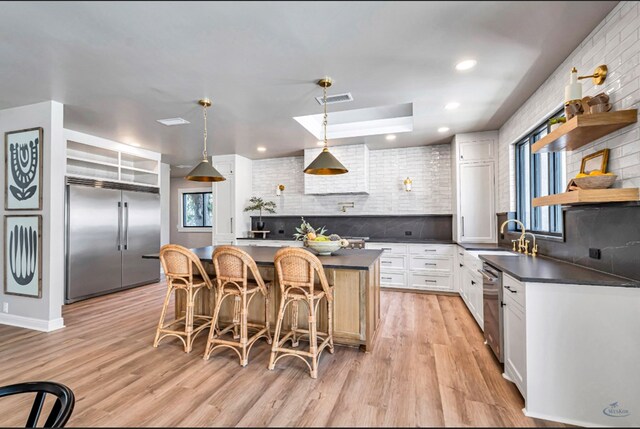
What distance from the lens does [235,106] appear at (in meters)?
3.53

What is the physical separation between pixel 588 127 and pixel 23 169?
18.2 ft

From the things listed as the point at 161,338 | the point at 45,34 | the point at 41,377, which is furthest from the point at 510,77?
the point at 41,377

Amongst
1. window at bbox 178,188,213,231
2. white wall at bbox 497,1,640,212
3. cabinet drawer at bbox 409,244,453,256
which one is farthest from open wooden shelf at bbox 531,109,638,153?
window at bbox 178,188,213,231

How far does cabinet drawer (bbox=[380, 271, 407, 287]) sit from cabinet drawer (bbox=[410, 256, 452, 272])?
0.24 meters

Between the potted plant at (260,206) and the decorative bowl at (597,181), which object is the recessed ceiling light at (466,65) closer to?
the decorative bowl at (597,181)

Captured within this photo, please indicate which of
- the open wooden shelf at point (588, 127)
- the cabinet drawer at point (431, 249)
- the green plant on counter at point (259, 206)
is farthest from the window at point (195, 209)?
the open wooden shelf at point (588, 127)

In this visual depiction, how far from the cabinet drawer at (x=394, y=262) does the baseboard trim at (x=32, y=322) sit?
175 inches

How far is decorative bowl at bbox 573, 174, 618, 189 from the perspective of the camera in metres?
1.95

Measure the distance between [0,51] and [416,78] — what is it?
3.44m

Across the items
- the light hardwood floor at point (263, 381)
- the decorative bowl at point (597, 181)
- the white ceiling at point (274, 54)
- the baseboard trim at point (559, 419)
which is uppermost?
the white ceiling at point (274, 54)

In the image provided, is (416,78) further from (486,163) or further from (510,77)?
(486,163)

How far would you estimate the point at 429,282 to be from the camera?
16.1ft

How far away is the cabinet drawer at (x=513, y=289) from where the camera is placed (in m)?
1.99

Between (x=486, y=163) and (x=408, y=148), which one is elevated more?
(x=408, y=148)
